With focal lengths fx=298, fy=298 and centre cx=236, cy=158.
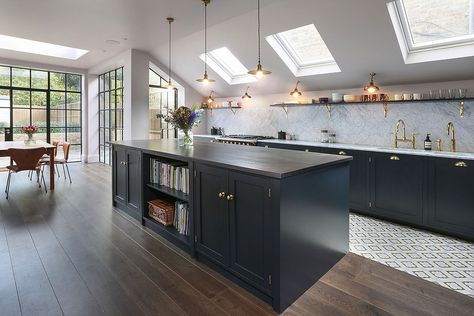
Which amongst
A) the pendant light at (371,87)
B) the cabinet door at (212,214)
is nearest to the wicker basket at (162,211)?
the cabinet door at (212,214)

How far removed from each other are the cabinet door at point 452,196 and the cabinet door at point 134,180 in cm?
344

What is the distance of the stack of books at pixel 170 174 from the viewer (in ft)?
9.91

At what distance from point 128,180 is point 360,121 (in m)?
3.66

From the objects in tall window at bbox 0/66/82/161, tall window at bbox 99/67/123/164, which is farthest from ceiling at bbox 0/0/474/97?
tall window at bbox 0/66/82/161

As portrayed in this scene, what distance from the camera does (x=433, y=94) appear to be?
3.91 m

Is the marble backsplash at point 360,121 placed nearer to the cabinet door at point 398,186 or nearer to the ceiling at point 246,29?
the ceiling at point 246,29

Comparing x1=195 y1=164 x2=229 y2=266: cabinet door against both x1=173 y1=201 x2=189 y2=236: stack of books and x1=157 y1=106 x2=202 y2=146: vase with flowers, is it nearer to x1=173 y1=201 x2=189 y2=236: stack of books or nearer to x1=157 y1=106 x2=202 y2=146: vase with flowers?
x1=173 y1=201 x2=189 y2=236: stack of books

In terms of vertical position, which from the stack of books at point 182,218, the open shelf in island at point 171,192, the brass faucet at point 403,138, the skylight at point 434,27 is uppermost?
the skylight at point 434,27

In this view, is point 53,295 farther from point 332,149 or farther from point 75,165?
point 75,165

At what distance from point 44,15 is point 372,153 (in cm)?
517

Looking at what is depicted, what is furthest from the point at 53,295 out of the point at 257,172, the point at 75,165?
the point at 75,165

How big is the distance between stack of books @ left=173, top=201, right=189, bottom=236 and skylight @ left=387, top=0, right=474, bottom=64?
10.6ft

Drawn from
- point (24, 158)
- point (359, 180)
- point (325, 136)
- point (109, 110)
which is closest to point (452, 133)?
point (359, 180)

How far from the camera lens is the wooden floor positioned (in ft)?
6.53
